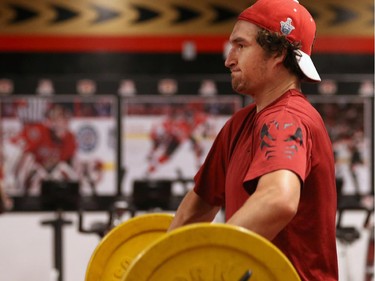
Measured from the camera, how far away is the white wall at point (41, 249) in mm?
7164

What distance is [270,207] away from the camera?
1632mm

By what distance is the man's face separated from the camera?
1.98m

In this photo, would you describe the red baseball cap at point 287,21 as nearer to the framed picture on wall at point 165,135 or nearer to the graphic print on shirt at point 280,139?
the graphic print on shirt at point 280,139

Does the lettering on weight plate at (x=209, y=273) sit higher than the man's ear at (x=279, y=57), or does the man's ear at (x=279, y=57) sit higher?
the man's ear at (x=279, y=57)

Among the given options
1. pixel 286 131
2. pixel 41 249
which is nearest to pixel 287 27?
pixel 286 131

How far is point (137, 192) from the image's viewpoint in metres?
6.43

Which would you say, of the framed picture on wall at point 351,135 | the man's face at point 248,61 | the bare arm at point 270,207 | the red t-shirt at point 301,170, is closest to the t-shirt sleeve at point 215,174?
the red t-shirt at point 301,170

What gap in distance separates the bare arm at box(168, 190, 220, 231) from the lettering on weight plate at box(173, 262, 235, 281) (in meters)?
0.65

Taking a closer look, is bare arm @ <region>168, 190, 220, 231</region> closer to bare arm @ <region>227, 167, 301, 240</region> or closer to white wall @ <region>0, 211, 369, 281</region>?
bare arm @ <region>227, 167, 301, 240</region>

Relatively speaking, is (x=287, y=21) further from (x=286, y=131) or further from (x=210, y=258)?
(x=210, y=258)

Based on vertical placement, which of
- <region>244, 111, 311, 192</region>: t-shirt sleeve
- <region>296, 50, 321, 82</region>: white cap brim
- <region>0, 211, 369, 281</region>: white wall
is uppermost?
<region>296, 50, 321, 82</region>: white cap brim

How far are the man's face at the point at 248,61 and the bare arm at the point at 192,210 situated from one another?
464mm

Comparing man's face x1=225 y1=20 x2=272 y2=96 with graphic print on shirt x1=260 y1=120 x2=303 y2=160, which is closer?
graphic print on shirt x1=260 y1=120 x2=303 y2=160

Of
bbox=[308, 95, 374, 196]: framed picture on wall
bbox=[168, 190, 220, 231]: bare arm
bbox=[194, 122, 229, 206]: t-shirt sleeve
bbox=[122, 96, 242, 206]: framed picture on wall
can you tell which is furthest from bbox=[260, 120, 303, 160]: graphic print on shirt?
bbox=[308, 95, 374, 196]: framed picture on wall
